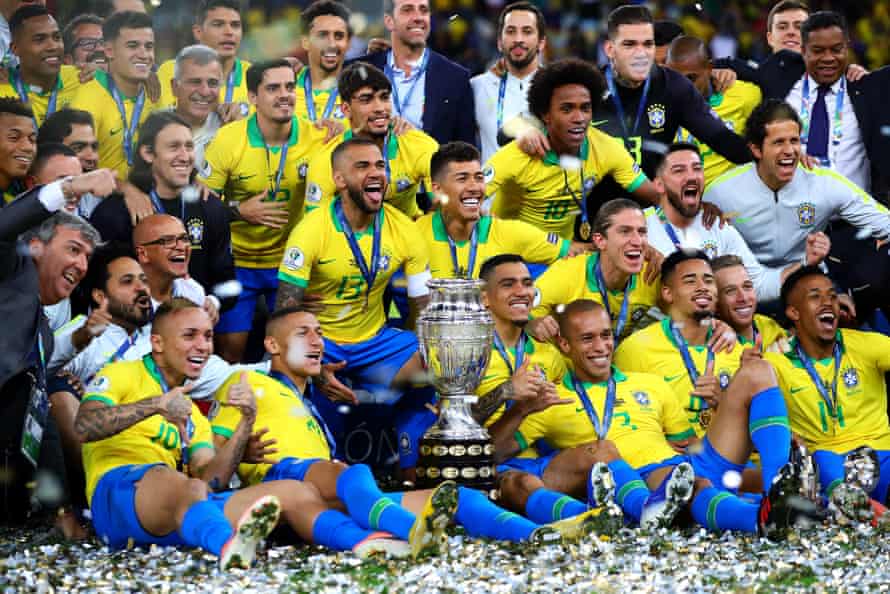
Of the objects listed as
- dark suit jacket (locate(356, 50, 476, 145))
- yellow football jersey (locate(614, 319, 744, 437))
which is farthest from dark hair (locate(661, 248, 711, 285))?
dark suit jacket (locate(356, 50, 476, 145))

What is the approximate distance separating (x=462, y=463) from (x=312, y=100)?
2572mm

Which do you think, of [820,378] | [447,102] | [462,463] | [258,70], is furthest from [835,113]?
[462,463]

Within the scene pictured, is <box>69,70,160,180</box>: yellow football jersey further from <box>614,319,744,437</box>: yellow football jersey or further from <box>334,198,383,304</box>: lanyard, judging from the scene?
<box>614,319,744,437</box>: yellow football jersey

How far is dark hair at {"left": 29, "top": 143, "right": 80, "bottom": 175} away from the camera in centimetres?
718

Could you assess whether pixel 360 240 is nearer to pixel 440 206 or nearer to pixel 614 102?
pixel 440 206

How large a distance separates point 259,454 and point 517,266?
4.69 ft

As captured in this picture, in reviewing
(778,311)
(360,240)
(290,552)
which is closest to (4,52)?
(360,240)

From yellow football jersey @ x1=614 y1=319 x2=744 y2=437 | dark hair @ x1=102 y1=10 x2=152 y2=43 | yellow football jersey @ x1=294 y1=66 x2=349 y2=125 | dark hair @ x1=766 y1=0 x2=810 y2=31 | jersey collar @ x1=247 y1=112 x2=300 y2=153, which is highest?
dark hair @ x1=766 y1=0 x2=810 y2=31

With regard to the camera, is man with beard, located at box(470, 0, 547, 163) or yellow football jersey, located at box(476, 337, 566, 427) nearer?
yellow football jersey, located at box(476, 337, 566, 427)

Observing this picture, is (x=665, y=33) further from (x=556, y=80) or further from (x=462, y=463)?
(x=462, y=463)

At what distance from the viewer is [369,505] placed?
6.06 m

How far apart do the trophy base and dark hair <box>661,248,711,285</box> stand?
1351 mm

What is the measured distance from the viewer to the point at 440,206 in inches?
304

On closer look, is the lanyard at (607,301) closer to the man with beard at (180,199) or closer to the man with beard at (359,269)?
the man with beard at (359,269)
